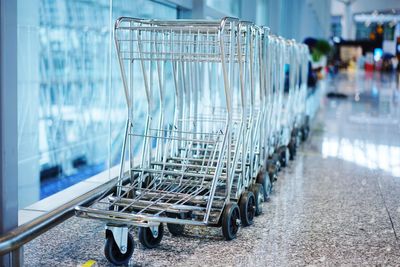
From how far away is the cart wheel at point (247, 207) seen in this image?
4.06m

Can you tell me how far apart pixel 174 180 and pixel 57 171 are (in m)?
5.52

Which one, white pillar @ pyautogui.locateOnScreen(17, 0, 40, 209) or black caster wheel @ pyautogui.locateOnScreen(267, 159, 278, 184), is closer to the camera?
white pillar @ pyautogui.locateOnScreen(17, 0, 40, 209)

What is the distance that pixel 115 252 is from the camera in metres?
3.36

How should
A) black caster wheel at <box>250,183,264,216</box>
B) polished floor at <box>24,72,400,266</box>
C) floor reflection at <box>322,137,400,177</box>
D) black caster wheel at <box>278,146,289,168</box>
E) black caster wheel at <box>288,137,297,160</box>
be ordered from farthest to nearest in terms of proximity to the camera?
black caster wheel at <box>288,137,297,160</box>
floor reflection at <box>322,137,400,177</box>
black caster wheel at <box>278,146,289,168</box>
black caster wheel at <box>250,183,264,216</box>
polished floor at <box>24,72,400,266</box>

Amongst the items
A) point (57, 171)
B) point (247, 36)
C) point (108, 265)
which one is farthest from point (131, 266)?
point (57, 171)

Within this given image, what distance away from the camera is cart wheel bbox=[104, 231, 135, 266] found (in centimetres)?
332

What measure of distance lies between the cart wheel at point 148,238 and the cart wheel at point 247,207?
64 centimetres

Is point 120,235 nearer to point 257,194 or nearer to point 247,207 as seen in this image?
point 247,207

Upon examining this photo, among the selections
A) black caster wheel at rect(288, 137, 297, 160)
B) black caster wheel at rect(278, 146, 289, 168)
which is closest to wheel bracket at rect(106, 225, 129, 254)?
black caster wheel at rect(278, 146, 289, 168)

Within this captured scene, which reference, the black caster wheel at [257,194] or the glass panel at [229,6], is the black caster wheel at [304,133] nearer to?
the glass panel at [229,6]

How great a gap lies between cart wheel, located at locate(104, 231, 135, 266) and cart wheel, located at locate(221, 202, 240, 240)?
25.3 inches

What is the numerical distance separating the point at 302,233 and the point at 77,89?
29.2ft

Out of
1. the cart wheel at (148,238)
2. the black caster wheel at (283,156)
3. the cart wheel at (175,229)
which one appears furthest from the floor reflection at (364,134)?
the cart wheel at (148,238)

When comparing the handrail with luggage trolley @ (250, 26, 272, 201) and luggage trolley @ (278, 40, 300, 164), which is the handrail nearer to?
luggage trolley @ (250, 26, 272, 201)
